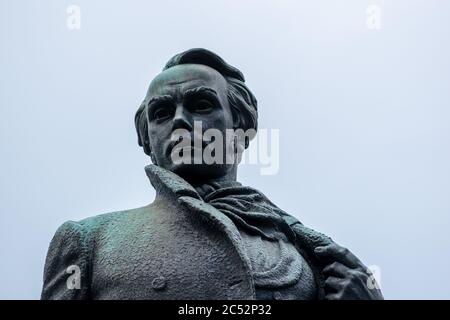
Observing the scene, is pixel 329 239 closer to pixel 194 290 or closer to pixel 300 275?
pixel 300 275

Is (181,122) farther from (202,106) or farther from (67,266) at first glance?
(67,266)

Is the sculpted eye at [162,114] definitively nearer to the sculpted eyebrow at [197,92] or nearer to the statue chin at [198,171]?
the sculpted eyebrow at [197,92]

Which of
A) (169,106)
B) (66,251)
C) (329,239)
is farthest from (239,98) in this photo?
(66,251)

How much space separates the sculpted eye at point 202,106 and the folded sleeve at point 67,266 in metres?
1.31

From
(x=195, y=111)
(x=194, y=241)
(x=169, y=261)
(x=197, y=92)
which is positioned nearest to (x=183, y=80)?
(x=197, y=92)

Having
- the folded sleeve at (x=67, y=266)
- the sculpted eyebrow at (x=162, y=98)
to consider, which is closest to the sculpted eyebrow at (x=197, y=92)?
the sculpted eyebrow at (x=162, y=98)

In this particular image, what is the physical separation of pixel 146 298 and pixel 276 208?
1.54 m

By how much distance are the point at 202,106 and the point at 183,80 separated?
259mm

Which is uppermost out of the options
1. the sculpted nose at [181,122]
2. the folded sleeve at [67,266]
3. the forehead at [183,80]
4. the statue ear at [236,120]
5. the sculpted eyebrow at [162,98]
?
the forehead at [183,80]

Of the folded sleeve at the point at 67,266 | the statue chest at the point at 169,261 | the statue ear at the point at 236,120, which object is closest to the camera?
the statue chest at the point at 169,261

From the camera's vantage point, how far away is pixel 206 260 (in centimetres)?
606

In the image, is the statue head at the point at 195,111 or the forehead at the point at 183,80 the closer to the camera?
the statue head at the point at 195,111

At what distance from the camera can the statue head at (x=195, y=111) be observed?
6996mm

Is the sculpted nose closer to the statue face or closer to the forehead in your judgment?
the statue face
